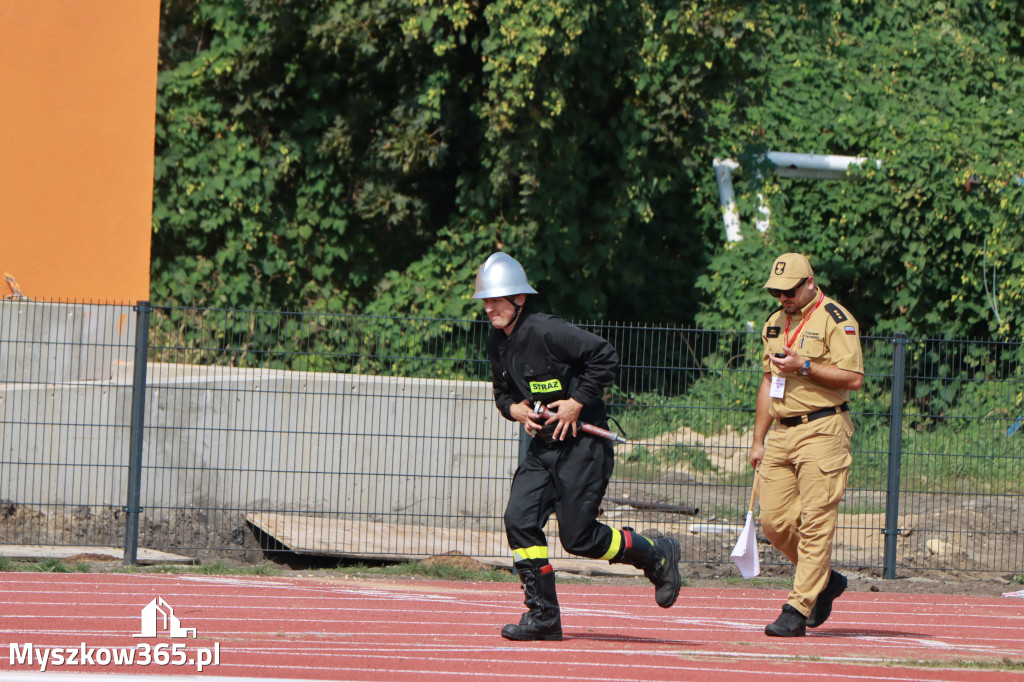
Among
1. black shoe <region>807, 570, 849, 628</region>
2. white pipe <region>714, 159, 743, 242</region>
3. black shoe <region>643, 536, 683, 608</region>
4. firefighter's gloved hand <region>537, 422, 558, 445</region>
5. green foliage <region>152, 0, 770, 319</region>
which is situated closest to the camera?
firefighter's gloved hand <region>537, 422, 558, 445</region>

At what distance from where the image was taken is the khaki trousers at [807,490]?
6250mm

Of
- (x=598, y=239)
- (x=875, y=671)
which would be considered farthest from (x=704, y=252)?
(x=875, y=671)

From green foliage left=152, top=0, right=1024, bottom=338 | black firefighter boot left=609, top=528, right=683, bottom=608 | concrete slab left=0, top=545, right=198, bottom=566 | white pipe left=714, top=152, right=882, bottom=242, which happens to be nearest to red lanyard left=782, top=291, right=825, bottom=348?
black firefighter boot left=609, top=528, right=683, bottom=608

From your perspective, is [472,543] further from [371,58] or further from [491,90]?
[371,58]

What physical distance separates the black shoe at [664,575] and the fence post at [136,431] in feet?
14.2

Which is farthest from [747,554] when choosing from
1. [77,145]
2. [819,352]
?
[77,145]

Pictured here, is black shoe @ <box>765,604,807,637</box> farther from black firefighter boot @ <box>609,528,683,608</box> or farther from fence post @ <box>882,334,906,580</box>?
fence post @ <box>882,334,906,580</box>

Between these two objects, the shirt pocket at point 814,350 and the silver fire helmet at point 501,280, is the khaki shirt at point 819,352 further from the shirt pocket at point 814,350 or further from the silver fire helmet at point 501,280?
the silver fire helmet at point 501,280

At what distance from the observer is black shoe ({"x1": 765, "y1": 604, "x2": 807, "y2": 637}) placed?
636cm

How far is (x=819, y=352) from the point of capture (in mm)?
6258

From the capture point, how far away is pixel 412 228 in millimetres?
18172

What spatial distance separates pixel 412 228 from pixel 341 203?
1.13m

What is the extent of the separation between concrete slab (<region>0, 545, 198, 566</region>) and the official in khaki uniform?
4.79 meters

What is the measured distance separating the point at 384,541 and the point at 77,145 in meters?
5.88
